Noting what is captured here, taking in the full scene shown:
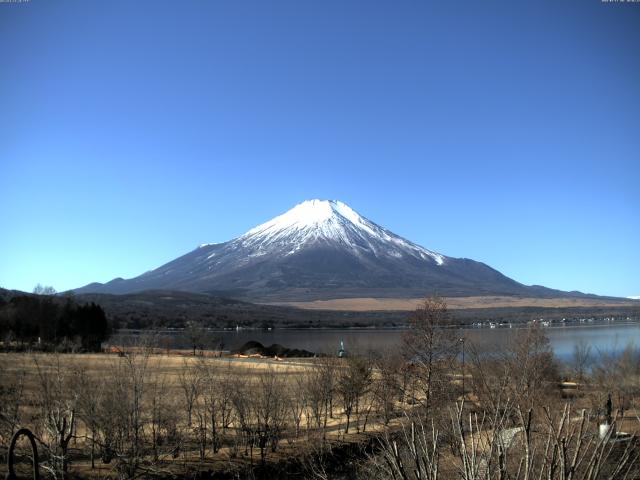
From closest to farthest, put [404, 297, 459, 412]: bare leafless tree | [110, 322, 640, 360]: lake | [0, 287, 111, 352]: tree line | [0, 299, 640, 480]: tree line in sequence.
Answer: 1. [0, 299, 640, 480]: tree line
2. [404, 297, 459, 412]: bare leafless tree
3. [110, 322, 640, 360]: lake
4. [0, 287, 111, 352]: tree line

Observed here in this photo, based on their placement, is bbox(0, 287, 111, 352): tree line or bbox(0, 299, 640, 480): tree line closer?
bbox(0, 299, 640, 480): tree line

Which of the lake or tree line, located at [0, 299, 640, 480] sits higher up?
tree line, located at [0, 299, 640, 480]

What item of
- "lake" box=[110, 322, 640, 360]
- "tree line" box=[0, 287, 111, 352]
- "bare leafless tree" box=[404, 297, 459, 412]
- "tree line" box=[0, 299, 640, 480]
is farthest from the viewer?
"tree line" box=[0, 287, 111, 352]

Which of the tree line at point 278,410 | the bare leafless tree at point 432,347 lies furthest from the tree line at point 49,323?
the bare leafless tree at point 432,347

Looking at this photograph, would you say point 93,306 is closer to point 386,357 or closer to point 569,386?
point 386,357

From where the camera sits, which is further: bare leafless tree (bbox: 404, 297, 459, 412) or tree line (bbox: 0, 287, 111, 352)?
tree line (bbox: 0, 287, 111, 352)

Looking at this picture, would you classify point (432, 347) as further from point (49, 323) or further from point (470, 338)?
point (49, 323)

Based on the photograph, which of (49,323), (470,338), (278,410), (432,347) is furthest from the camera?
(49,323)

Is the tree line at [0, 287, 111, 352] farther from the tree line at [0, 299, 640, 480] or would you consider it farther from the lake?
the tree line at [0, 299, 640, 480]

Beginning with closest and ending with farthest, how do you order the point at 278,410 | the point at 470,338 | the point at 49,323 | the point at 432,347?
the point at 278,410, the point at 432,347, the point at 470,338, the point at 49,323

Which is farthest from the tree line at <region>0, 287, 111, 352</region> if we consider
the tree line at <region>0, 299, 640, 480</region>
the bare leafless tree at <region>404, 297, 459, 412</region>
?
the bare leafless tree at <region>404, 297, 459, 412</region>

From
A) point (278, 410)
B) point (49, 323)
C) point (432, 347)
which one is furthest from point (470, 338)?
point (49, 323)

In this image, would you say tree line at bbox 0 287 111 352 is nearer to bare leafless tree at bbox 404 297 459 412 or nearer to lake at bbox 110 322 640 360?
lake at bbox 110 322 640 360

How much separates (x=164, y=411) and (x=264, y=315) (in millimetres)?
156891
